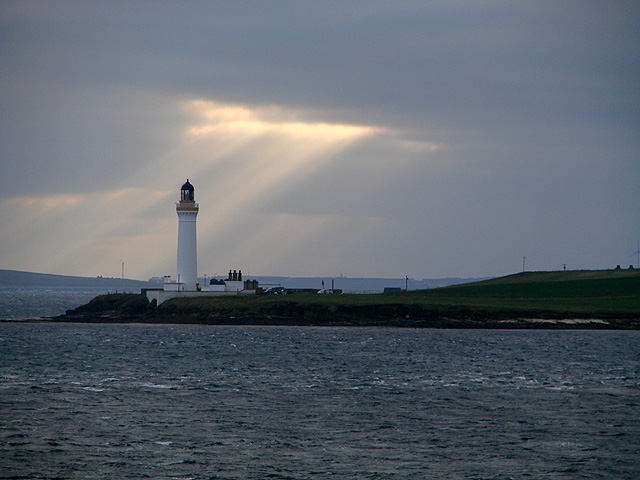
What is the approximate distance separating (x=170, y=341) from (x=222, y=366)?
2209cm

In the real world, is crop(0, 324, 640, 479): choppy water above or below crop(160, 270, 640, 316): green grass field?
below

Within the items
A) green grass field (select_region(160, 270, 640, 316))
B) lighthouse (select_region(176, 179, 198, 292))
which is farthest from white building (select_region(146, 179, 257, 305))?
green grass field (select_region(160, 270, 640, 316))

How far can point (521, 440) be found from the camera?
31672mm

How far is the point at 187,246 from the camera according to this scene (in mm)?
110688

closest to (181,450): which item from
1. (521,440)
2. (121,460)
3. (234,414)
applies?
(121,460)

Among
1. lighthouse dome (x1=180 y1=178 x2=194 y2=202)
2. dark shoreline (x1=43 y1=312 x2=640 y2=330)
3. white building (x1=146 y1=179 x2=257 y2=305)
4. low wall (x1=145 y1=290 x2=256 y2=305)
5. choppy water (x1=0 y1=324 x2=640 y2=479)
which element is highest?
lighthouse dome (x1=180 y1=178 x2=194 y2=202)

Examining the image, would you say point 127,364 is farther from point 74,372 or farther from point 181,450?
point 181,450

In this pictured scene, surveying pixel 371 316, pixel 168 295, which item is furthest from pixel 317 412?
pixel 168 295

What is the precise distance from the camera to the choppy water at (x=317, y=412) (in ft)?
89.7

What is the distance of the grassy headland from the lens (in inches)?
3851

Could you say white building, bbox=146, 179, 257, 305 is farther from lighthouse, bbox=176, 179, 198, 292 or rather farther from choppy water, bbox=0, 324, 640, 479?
choppy water, bbox=0, 324, 640, 479

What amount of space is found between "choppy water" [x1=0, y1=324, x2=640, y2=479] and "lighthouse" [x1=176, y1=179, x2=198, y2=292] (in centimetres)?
3940

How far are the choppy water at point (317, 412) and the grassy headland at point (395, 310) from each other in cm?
2643

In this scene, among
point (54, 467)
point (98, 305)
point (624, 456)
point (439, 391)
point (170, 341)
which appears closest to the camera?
point (54, 467)
